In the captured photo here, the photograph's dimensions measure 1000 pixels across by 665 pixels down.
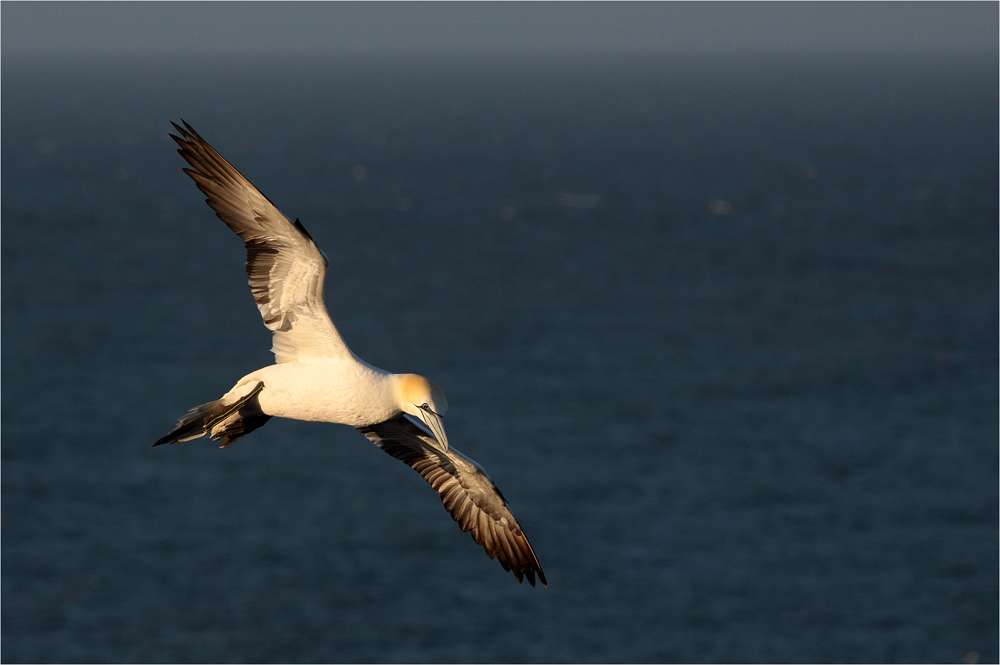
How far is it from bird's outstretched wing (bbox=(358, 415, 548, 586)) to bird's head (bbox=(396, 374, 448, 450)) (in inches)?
104

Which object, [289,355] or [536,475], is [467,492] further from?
[536,475]

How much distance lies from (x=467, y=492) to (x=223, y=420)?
4.16 meters

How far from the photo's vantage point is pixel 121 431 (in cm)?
12312

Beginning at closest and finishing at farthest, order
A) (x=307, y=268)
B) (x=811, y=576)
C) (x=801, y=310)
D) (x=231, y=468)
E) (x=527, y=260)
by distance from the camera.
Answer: (x=307, y=268), (x=811, y=576), (x=231, y=468), (x=801, y=310), (x=527, y=260)

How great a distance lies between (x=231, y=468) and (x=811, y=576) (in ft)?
168

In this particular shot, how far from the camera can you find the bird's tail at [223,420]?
16209 millimetres

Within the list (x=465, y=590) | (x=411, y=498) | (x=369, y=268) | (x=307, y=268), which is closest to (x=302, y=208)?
(x=369, y=268)

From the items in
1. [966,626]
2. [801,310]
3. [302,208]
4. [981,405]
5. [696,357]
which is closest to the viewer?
[966,626]

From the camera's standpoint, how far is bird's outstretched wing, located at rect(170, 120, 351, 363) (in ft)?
51.4

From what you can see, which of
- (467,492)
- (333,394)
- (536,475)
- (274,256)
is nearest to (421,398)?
(333,394)

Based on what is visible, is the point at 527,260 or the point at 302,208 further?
the point at 302,208

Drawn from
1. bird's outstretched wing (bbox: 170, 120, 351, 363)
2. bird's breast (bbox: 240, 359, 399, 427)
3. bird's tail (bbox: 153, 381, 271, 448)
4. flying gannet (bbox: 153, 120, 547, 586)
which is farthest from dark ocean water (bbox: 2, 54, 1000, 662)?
bird's outstretched wing (bbox: 170, 120, 351, 363)

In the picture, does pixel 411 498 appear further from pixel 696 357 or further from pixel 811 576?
pixel 696 357

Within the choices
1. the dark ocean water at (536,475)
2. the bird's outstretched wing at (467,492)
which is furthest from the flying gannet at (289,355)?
the dark ocean water at (536,475)
